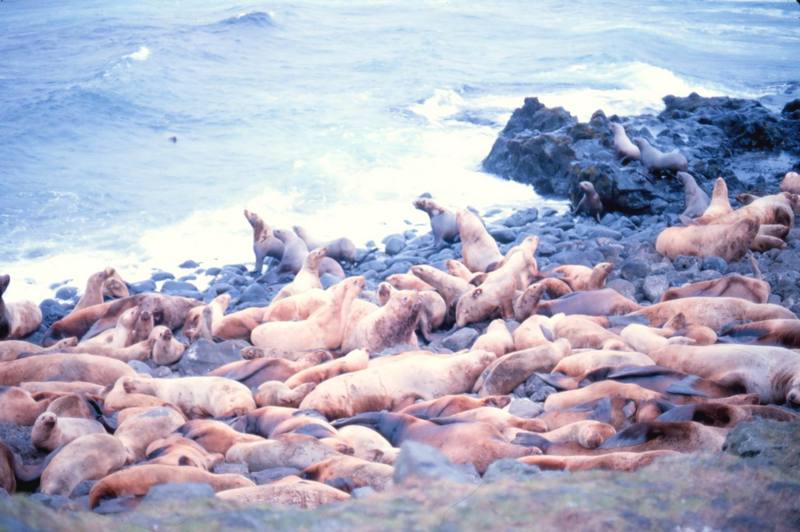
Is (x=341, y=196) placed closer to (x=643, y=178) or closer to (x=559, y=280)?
(x=643, y=178)

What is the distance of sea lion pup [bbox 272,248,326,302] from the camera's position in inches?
362

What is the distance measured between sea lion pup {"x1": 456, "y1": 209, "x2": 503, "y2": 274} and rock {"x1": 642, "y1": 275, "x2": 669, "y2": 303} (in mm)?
2082

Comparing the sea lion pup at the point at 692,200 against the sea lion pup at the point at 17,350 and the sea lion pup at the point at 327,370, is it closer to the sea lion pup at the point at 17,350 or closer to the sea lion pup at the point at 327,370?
the sea lion pup at the point at 327,370

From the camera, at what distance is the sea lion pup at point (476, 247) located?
10.3 m

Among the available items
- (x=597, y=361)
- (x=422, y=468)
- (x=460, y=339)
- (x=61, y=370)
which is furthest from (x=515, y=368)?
(x=61, y=370)

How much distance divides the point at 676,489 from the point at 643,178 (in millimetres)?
12139

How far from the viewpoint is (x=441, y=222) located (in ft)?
40.3

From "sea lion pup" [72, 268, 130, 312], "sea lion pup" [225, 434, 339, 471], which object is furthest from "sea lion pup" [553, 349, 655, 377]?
"sea lion pup" [72, 268, 130, 312]

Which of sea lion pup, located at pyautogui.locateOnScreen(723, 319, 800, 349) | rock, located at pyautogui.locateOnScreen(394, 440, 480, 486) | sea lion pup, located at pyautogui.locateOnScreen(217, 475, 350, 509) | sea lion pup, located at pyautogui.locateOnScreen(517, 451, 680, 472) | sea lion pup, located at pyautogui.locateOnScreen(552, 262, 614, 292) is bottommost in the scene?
sea lion pup, located at pyautogui.locateOnScreen(552, 262, 614, 292)

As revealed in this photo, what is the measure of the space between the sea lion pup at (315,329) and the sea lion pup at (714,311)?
9.94 feet

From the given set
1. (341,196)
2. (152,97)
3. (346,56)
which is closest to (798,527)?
(341,196)

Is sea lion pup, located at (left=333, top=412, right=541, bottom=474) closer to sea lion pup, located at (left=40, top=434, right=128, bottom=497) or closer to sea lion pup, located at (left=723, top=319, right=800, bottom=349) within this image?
sea lion pup, located at (left=40, top=434, right=128, bottom=497)

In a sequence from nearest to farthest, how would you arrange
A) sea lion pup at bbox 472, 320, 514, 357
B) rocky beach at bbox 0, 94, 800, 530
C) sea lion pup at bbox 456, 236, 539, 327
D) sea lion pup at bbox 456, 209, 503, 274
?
rocky beach at bbox 0, 94, 800, 530 < sea lion pup at bbox 472, 320, 514, 357 < sea lion pup at bbox 456, 236, 539, 327 < sea lion pup at bbox 456, 209, 503, 274

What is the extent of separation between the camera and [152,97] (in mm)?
25484
